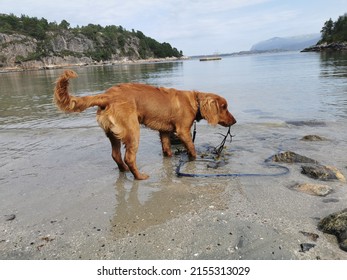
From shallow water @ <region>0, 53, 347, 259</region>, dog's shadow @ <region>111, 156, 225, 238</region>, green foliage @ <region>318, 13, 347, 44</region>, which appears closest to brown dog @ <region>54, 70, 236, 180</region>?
dog's shadow @ <region>111, 156, 225, 238</region>

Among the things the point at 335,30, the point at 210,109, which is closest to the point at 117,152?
the point at 210,109

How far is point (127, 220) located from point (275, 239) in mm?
1881

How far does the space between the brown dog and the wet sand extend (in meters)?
0.62

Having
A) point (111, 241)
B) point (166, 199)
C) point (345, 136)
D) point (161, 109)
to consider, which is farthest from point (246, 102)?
point (111, 241)

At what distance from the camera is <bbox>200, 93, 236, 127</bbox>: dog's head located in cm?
657

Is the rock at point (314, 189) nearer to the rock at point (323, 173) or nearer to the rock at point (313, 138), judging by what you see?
the rock at point (323, 173)

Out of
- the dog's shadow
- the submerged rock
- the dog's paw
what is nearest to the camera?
the dog's shadow

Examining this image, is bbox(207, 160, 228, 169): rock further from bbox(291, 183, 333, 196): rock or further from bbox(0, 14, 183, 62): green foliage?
bbox(0, 14, 183, 62): green foliage

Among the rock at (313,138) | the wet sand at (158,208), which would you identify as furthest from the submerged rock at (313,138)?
the wet sand at (158,208)

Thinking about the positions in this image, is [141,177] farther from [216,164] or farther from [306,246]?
[306,246]

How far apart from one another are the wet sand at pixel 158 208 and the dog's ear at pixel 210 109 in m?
0.95

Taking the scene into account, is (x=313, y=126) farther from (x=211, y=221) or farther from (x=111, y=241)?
(x=111, y=241)

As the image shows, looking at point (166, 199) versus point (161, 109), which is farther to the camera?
point (161, 109)

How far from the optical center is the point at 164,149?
22.8 ft
